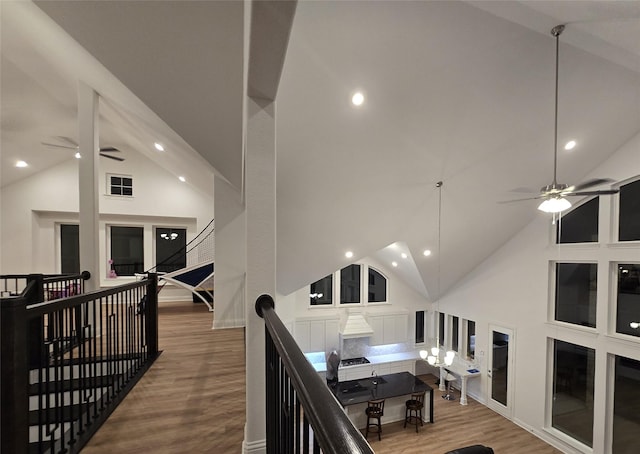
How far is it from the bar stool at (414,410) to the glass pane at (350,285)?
326 centimetres

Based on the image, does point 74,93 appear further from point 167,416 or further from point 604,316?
point 604,316

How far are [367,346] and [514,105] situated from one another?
7.59 metres

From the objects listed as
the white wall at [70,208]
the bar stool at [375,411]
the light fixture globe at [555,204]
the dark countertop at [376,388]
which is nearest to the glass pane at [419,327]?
the dark countertop at [376,388]

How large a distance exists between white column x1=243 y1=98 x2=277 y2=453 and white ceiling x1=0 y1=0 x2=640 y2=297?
679 millimetres

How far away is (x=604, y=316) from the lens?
520 cm

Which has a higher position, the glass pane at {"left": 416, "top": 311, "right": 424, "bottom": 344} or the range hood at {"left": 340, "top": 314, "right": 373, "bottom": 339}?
the range hood at {"left": 340, "top": 314, "right": 373, "bottom": 339}

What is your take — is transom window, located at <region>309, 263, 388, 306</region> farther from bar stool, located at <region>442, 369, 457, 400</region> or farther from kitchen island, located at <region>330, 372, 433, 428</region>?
bar stool, located at <region>442, 369, 457, 400</region>

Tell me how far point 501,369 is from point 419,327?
9.85ft

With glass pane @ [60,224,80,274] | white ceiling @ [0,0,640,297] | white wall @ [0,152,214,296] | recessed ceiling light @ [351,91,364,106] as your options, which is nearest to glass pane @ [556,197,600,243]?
white ceiling @ [0,0,640,297]

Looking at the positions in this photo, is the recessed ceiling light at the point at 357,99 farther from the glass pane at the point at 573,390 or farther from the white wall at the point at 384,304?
the glass pane at the point at 573,390

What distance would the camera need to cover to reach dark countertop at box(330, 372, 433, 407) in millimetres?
6699

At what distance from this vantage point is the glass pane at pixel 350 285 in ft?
30.9

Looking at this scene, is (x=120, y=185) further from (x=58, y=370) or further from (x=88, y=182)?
(x=58, y=370)

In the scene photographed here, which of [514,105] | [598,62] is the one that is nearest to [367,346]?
[514,105]
